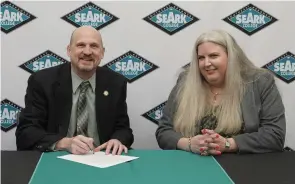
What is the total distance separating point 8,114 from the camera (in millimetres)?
2904

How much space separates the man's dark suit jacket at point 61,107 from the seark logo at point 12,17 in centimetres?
68

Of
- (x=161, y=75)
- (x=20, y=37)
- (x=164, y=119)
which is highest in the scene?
(x=20, y=37)

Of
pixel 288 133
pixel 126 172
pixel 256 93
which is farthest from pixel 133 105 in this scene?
pixel 126 172

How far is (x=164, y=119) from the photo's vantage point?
231 centimetres

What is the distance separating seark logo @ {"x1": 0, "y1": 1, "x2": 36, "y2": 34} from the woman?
A: 1305 millimetres

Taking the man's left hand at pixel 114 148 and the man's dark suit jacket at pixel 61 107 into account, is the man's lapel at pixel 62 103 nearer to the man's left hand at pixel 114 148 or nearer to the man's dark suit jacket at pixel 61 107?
the man's dark suit jacket at pixel 61 107

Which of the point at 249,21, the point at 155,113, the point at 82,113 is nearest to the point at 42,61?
the point at 82,113

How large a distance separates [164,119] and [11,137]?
132 cm

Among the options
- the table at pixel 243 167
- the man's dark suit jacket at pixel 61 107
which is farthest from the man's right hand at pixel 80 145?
the man's dark suit jacket at pixel 61 107

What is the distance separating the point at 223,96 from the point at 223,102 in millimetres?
58

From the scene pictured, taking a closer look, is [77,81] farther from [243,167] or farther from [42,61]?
[243,167]

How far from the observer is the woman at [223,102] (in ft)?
6.98

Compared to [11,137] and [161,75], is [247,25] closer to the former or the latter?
[161,75]

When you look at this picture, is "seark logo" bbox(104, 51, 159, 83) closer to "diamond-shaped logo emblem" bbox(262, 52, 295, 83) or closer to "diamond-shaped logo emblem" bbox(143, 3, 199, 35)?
"diamond-shaped logo emblem" bbox(143, 3, 199, 35)
